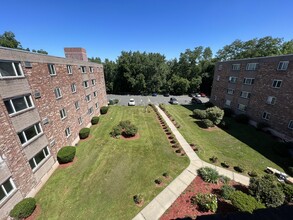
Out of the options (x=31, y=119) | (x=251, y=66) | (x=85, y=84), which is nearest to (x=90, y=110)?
(x=85, y=84)

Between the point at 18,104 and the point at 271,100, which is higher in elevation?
the point at 18,104

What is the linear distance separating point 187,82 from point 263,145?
3986 centimetres

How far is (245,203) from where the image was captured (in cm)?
834

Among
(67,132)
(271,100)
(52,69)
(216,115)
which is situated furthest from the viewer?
(216,115)

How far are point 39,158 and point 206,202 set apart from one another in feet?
48.4

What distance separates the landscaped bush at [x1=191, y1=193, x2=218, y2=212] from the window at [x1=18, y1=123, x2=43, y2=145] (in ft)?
46.1

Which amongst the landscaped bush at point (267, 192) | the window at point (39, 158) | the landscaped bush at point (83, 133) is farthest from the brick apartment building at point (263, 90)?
the window at point (39, 158)

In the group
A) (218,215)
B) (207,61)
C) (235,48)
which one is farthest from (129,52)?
(218,215)

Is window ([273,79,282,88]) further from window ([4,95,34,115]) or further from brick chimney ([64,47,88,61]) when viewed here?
brick chimney ([64,47,88,61])

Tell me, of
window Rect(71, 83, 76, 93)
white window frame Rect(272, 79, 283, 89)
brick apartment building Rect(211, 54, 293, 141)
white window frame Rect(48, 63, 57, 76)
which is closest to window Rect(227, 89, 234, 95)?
brick apartment building Rect(211, 54, 293, 141)

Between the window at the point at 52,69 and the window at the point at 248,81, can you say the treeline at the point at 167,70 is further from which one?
the window at the point at 52,69

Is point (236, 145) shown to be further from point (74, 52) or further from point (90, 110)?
point (74, 52)

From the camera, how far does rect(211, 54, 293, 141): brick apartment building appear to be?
1953 cm

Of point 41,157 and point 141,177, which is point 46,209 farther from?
point 141,177
